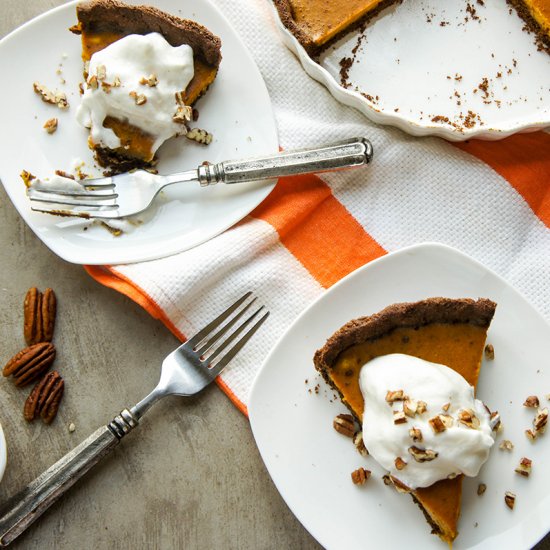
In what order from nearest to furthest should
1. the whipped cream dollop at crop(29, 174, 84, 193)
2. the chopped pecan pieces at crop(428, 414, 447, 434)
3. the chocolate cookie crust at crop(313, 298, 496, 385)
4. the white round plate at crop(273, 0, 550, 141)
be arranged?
the chopped pecan pieces at crop(428, 414, 447, 434)
the chocolate cookie crust at crop(313, 298, 496, 385)
the whipped cream dollop at crop(29, 174, 84, 193)
the white round plate at crop(273, 0, 550, 141)

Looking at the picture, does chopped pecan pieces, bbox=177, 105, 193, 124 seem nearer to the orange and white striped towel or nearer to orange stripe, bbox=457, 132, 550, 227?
the orange and white striped towel

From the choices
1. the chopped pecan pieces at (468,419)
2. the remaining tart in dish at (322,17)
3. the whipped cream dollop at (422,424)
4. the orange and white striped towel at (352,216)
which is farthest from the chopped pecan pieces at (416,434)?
the remaining tart in dish at (322,17)

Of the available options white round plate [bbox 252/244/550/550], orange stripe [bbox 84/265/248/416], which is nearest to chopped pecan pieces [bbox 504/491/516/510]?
white round plate [bbox 252/244/550/550]

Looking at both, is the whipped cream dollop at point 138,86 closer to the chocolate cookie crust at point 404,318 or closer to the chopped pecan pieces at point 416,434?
the chocolate cookie crust at point 404,318

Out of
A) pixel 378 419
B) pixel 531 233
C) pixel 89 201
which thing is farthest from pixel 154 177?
pixel 531 233

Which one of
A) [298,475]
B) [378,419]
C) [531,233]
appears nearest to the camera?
[378,419]

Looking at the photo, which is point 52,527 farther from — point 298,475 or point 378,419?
point 378,419
